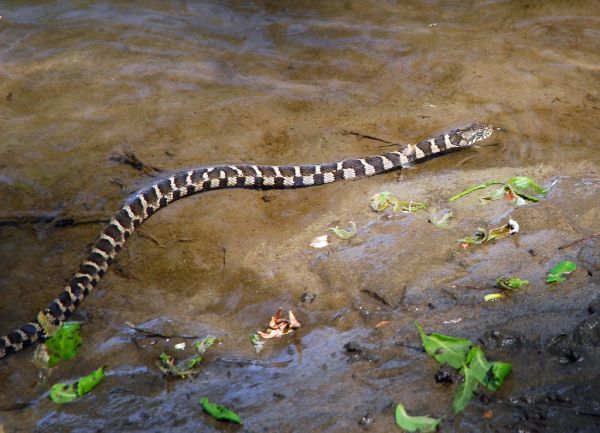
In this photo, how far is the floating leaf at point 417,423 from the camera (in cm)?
527

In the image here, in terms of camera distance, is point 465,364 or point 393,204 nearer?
point 465,364

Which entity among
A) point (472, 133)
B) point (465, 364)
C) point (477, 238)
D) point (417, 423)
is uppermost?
point (465, 364)

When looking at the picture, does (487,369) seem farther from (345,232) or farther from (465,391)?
(345,232)

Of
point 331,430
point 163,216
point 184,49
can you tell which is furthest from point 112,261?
point 184,49

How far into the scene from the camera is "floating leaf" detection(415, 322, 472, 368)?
229 inches

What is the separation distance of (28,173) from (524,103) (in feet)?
24.9

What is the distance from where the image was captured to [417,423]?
17.4 feet

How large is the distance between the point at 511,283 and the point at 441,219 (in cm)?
176

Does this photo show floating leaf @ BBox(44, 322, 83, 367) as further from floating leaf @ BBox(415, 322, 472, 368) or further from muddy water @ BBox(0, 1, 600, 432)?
floating leaf @ BBox(415, 322, 472, 368)

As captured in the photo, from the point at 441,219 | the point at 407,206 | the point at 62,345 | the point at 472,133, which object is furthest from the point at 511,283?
the point at 62,345

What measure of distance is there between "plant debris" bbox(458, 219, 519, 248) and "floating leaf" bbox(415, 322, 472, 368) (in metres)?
1.98

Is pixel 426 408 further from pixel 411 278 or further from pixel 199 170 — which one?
pixel 199 170

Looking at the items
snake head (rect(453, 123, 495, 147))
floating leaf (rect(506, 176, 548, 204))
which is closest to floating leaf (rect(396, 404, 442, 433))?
floating leaf (rect(506, 176, 548, 204))

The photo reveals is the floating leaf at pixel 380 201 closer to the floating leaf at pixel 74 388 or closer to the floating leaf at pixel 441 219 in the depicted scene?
the floating leaf at pixel 441 219
